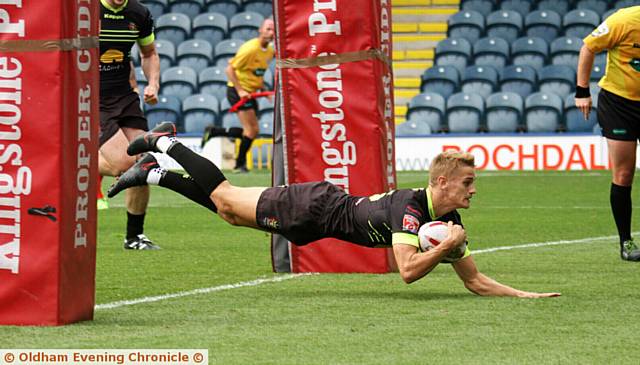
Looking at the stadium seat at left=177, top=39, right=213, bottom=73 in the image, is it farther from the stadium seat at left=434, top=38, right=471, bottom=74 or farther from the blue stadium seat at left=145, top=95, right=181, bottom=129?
the stadium seat at left=434, top=38, right=471, bottom=74

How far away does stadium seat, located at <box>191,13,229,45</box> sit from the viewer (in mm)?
27984

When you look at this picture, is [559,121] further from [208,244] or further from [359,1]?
[359,1]

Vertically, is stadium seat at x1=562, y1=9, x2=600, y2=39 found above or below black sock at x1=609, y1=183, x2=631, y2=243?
above

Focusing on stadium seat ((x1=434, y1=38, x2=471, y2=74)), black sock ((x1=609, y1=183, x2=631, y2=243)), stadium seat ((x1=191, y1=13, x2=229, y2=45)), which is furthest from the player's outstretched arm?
stadium seat ((x1=191, y1=13, x2=229, y2=45))

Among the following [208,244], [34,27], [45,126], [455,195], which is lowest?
[208,244]

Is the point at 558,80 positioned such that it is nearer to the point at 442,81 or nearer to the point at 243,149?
the point at 442,81

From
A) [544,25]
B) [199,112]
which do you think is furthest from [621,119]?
[544,25]

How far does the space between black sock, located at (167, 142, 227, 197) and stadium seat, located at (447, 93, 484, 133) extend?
54.1ft

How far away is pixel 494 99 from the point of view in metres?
23.6

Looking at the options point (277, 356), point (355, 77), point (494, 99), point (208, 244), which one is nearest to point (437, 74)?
point (494, 99)

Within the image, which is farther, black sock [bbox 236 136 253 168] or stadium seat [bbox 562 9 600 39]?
stadium seat [bbox 562 9 600 39]

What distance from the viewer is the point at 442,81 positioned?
82.6 feet

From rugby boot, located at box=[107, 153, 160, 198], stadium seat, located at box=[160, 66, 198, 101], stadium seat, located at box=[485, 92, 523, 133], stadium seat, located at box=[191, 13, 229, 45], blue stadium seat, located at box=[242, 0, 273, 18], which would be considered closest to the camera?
rugby boot, located at box=[107, 153, 160, 198]

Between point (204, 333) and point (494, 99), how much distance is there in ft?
60.4
